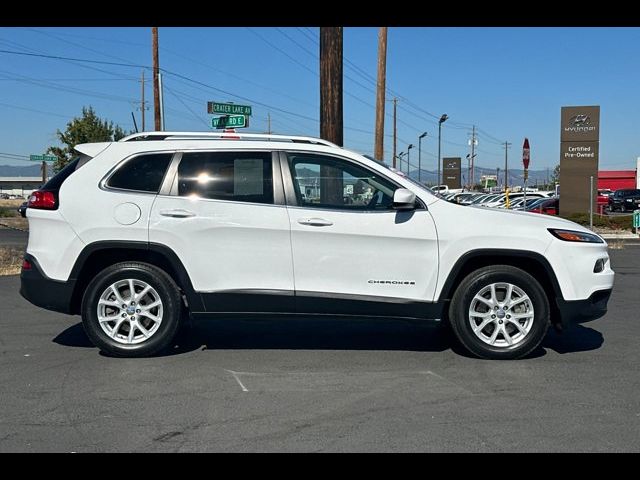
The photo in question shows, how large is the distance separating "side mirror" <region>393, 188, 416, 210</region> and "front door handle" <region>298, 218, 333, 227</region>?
0.59 metres

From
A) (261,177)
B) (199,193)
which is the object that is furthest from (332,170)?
(199,193)

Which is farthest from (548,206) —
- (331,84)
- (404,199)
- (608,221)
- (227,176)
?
(227,176)

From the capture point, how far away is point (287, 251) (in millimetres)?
5863

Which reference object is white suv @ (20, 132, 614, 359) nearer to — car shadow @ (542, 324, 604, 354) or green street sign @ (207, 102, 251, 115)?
car shadow @ (542, 324, 604, 354)

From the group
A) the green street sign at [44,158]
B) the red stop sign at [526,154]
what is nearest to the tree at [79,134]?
the green street sign at [44,158]

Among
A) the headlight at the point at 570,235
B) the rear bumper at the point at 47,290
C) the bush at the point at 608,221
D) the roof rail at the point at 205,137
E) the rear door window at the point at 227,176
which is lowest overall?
the bush at the point at 608,221

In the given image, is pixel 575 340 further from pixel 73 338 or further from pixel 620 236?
pixel 620 236

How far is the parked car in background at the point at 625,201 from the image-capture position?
140 feet

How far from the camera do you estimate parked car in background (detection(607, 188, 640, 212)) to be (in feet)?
140

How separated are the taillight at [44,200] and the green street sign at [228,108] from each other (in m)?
8.00

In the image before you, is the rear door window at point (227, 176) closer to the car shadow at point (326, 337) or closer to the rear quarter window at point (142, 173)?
the rear quarter window at point (142, 173)

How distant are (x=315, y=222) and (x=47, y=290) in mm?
2460
